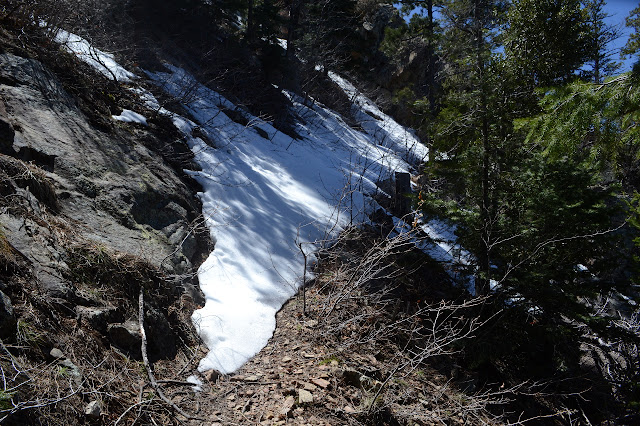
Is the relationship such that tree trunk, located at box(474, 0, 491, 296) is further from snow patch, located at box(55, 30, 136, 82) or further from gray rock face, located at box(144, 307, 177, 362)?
snow patch, located at box(55, 30, 136, 82)

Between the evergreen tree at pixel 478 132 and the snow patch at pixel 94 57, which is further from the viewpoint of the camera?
the snow patch at pixel 94 57

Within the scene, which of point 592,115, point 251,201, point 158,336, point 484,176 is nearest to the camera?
point 592,115

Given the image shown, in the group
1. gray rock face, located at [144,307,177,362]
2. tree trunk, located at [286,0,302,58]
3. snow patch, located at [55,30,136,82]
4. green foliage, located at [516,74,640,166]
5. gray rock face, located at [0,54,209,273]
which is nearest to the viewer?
green foliage, located at [516,74,640,166]

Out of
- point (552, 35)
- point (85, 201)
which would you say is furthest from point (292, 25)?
point (85, 201)

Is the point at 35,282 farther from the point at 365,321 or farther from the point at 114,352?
the point at 365,321

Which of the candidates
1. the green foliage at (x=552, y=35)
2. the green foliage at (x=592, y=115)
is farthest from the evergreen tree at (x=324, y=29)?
the green foliage at (x=592, y=115)

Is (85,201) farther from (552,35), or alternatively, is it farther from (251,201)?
(552,35)

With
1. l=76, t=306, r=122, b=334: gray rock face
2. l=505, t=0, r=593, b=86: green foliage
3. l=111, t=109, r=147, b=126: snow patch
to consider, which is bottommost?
l=76, t=306, r=122, b=334: gray rock face

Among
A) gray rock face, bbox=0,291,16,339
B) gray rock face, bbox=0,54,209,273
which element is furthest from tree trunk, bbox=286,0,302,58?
gray rock face, bbox=0,291,16,339

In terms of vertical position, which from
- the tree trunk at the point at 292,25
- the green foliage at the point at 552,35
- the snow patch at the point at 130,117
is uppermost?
the green foliage at the point at 552,35

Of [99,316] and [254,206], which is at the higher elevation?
[254,206]

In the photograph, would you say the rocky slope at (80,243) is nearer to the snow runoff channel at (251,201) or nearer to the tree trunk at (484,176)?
the snow runoff channel at (251,201)

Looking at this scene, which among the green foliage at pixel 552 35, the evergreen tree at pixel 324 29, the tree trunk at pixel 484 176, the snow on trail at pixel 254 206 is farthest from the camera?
the evergreen tree at pixel 324 29

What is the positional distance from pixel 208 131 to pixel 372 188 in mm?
4567
